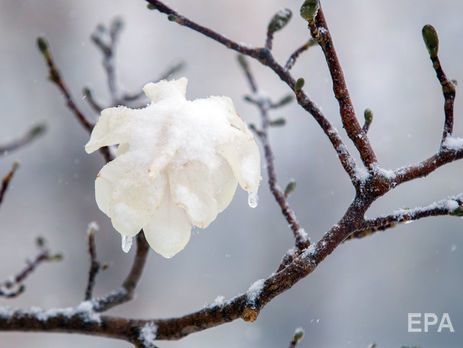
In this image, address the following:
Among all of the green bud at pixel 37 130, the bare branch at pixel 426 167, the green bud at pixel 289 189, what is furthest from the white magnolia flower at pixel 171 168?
the green bud at pixel 37 130

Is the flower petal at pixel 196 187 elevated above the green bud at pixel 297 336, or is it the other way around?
the flower petal at pixel 196 187

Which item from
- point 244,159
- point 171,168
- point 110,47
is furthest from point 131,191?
point 110,47

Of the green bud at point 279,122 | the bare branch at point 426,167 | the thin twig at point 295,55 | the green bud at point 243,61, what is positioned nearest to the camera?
the bare branch at point 426,167

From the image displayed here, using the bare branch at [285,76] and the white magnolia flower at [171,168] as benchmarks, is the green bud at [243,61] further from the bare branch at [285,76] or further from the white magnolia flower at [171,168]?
the white magnolia flower at [171,168]

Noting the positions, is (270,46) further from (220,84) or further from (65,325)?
(220,84)

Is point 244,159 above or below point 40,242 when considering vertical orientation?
below

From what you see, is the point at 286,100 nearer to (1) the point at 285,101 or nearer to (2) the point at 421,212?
(1) the point at 285,101
